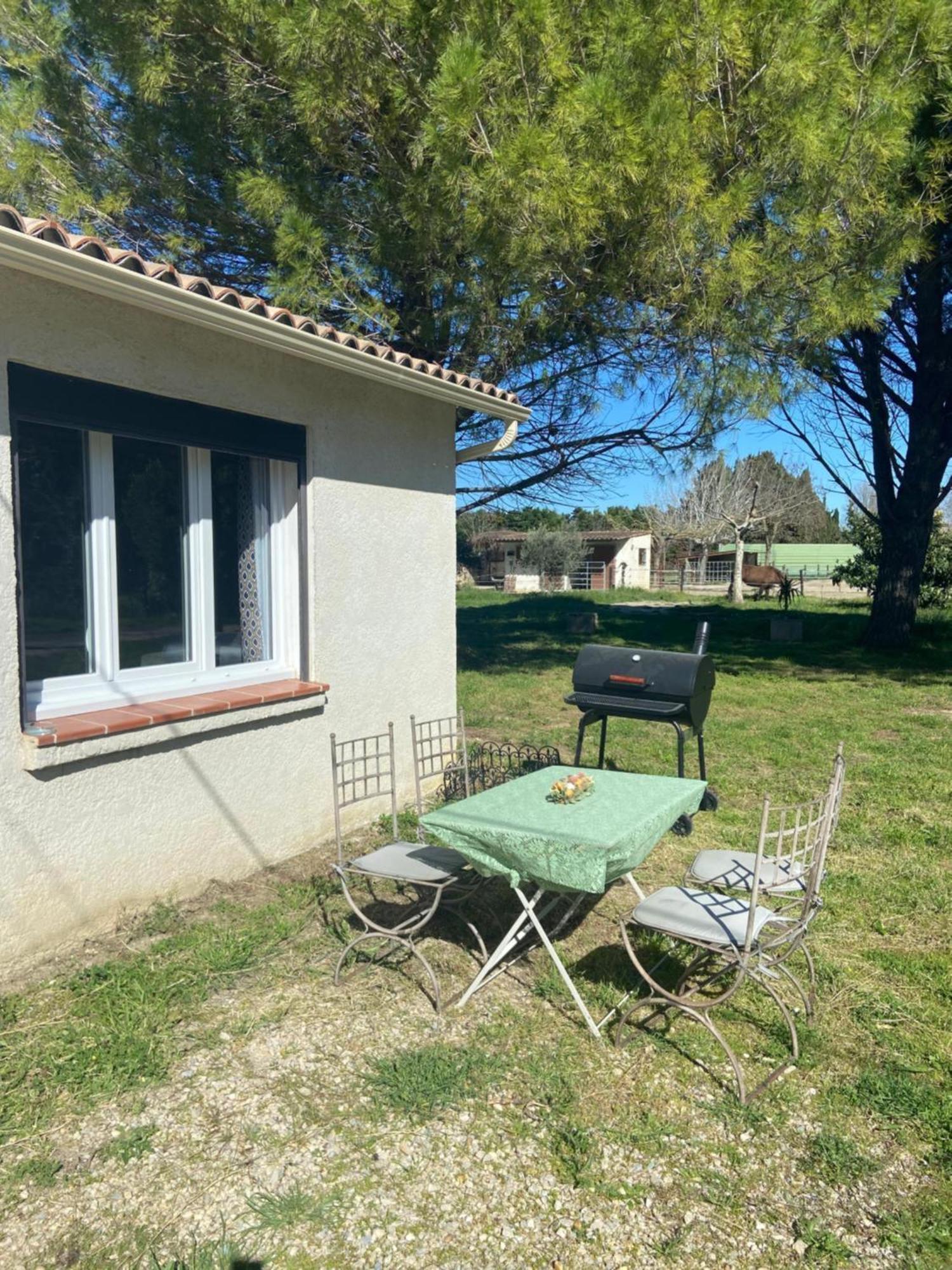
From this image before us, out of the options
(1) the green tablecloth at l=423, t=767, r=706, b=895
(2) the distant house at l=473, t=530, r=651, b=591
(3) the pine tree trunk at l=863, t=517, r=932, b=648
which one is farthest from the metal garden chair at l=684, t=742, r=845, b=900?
(2) the distant house at l=473, t=530, r=651, b=591

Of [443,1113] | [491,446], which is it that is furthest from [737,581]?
[443,1113]

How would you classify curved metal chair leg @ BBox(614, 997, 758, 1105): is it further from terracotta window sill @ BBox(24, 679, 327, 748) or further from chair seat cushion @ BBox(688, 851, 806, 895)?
terracotta window sill @ BBox(24, 679, 327, 748)

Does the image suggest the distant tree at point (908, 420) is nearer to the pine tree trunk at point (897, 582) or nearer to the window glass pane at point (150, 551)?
the pine tree trunk at point (897, 582)

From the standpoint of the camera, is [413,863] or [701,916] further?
[413,863]

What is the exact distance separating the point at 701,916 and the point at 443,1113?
1.15 metres

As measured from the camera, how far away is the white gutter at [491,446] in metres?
6.77

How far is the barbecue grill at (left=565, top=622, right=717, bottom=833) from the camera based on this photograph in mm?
5934

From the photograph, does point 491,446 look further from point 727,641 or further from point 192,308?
point 727,641

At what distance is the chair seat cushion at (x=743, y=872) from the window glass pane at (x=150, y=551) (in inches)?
115

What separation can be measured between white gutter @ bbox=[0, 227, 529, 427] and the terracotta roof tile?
4 centimetres

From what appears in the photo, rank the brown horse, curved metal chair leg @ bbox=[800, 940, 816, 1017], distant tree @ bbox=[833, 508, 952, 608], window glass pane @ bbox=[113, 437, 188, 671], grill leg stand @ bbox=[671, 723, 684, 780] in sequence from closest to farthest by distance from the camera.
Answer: curved metal chair leg @ bbox=[800, 940, 816, 1017], window glass pane @ bbox=[113, 437, 188, 671], grill leg stand @ bbox=[671, 723, 684, 780], distant tree @ bbox=[833, 508, 952, 608], the brown horse

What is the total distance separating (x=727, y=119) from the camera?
7082 millimetres

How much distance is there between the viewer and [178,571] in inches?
183

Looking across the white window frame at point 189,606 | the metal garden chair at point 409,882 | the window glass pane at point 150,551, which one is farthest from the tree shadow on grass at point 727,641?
the window glass pane at point 150,551
